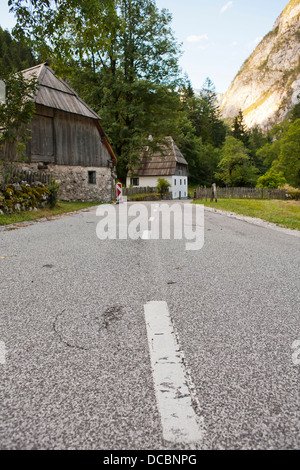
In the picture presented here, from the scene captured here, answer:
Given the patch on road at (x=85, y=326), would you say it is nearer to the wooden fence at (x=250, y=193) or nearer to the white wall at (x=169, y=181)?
the wooden fence at (x=250, y=193)

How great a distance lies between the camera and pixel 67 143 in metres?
22.6

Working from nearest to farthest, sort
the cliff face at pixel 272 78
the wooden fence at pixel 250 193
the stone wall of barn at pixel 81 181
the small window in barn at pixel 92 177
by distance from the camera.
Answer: the stone wall of barn at pixel 81 181 < the small window in barn at pixel 92 177 < the wooden fence at pixel 250 193 < the cliff face at pixel 272 78

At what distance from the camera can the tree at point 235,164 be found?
51594mm

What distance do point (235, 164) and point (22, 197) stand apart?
151 feet

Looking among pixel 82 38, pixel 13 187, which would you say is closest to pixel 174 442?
pixel 13 187

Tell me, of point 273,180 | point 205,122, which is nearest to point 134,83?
point 273,180

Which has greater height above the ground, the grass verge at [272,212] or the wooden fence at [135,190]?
the wooden fence at [135,190]

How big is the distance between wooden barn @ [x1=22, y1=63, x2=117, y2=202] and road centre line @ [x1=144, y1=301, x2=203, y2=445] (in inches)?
759

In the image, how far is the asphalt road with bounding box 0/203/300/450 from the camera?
4.66 ft

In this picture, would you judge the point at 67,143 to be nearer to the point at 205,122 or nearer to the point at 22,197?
the point at 22,197

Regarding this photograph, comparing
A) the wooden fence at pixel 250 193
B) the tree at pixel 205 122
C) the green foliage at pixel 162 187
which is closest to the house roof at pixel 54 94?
the green foliage at pixel 162 187

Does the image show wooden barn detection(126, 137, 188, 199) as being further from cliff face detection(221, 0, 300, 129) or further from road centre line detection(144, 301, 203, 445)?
cliff face detection(221, 0, 300, 129)

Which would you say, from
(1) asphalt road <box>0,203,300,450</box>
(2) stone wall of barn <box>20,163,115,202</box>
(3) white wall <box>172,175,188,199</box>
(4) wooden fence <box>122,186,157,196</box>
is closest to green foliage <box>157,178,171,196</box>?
(4) wooden fence <box>122,186,157,196</box>

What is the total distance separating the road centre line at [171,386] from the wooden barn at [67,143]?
19.3 m
